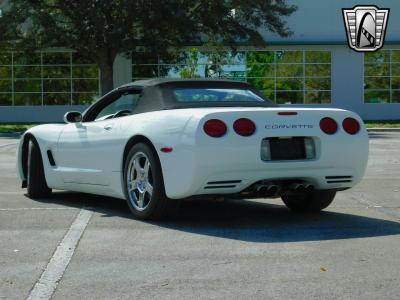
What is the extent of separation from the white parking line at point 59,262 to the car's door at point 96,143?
64 centimetres

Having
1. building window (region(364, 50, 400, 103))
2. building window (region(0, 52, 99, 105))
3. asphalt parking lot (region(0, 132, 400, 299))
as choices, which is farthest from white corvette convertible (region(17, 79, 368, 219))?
building window (region(364, 50, 400, 103))

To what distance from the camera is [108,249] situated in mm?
5781

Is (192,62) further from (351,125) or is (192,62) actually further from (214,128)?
(214,128)

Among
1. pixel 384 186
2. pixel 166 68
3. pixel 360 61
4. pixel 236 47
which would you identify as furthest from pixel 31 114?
pixel 384 186

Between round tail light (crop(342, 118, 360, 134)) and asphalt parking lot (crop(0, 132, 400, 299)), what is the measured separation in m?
0.81

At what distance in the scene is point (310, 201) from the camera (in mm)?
7676

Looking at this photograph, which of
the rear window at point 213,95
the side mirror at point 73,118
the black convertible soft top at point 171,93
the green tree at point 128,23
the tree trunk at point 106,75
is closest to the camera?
the black convertible soft top at point 171,93

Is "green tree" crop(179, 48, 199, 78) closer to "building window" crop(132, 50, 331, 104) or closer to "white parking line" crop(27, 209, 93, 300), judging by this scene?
"building window" crop(132, 50, 331, 104)

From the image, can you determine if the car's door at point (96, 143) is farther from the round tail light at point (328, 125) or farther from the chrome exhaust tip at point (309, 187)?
the round tail light at point (328, 125)

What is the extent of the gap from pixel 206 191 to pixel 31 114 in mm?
32860

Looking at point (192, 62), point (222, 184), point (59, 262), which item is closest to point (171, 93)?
point (222, 184)

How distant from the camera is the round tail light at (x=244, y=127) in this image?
6559mm

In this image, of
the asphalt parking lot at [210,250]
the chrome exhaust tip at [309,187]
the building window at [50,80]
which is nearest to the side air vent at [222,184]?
the asphalt parking lot at [210,250]

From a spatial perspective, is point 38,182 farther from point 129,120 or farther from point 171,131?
point 171,131
